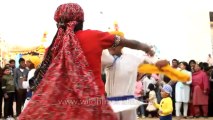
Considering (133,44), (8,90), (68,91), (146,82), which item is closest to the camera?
(68,91)

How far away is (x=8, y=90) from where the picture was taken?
469 inches

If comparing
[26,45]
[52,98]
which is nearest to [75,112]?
[52,98]

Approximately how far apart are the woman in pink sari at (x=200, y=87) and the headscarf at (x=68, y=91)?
9128 millimetres

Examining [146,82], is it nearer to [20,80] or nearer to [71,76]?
[20,80]

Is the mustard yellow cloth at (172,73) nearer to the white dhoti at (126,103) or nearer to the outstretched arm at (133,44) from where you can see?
the white dhoti at (126,103)

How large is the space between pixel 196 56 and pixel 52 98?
487 inches

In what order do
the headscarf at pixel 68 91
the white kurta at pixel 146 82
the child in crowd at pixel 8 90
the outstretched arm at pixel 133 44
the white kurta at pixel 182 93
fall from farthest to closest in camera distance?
the white kurta at pixel 146 82 < the white kurta at pixel 182 93 < the child in crowd at pixel 8 90 < the outstretched arm at pixel 133 44 < the headscarf at pixel 68 91

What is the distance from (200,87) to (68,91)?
9450 millimetres

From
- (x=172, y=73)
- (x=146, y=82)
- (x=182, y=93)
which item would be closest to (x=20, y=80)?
(x=146, y=82)

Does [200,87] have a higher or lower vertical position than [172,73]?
lower

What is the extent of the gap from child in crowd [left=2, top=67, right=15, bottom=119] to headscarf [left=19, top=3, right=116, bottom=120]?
346 inches

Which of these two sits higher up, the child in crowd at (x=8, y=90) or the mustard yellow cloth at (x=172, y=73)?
the mustard yellow cloth at (x=172, y=73)

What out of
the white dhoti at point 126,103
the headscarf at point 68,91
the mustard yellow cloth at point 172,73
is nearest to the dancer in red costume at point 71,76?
the headscarf at point 68,91

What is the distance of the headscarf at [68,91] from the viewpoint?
120 inches
